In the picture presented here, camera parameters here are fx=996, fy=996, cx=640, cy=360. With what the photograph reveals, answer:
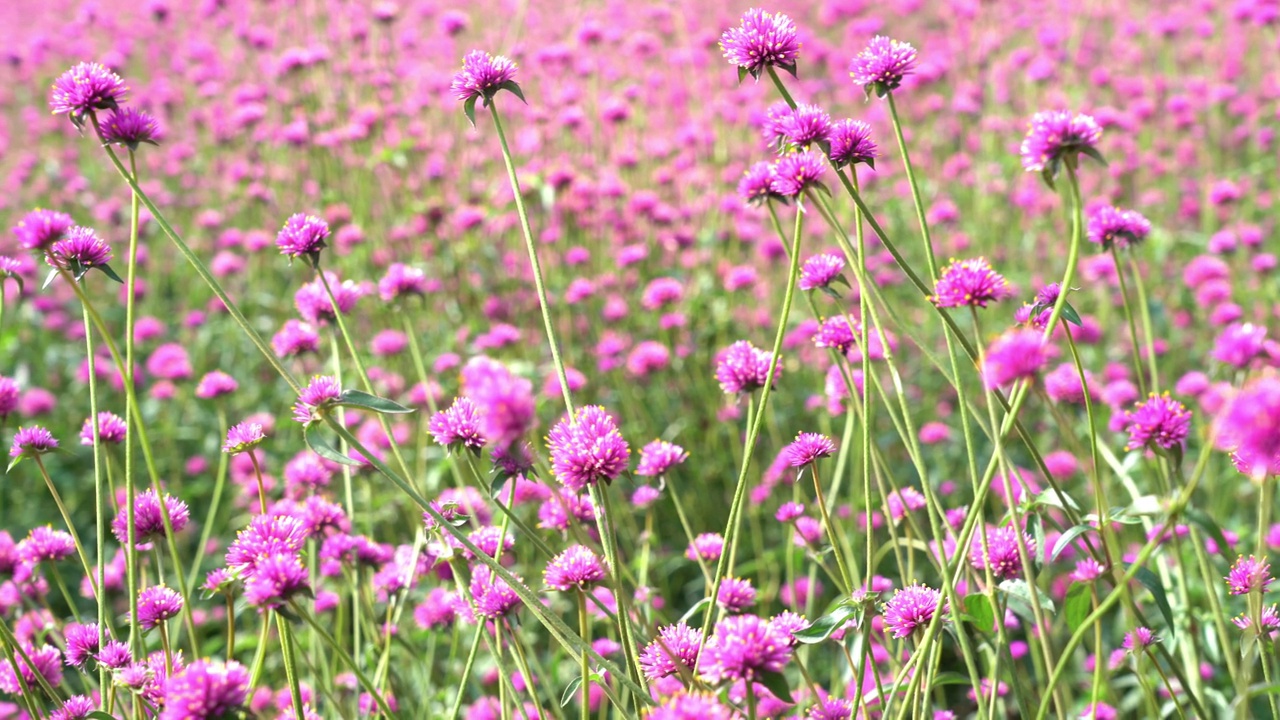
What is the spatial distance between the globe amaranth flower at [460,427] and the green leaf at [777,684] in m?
0.57

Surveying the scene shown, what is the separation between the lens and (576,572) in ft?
4.91

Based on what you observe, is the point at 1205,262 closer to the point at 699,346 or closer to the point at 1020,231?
the point at 1020,231

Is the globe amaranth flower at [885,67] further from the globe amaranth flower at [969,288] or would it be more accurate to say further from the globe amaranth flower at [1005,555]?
the globe amaranth flower at [1005,555]

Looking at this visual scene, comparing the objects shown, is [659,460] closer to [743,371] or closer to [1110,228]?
[743,371]

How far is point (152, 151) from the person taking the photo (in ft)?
22.3

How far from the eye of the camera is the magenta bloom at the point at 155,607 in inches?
64.4

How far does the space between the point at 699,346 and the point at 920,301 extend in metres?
1.06

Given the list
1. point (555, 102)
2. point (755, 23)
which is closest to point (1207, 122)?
point (555, 102)

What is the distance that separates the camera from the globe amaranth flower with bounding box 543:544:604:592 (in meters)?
1.50

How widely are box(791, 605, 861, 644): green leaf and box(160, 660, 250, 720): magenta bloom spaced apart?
0.72 meters

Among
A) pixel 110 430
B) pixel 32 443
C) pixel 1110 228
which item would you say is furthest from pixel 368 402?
pixel 1110 228

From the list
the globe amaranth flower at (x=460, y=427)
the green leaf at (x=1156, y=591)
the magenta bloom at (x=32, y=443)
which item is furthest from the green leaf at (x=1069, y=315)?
the magenta bloom at (x=32, y=443)

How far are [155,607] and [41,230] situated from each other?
63 centimetres

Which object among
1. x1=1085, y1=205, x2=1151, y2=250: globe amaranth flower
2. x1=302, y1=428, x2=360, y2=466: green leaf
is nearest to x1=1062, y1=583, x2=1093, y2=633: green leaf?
x1=1085, y1=205, x2=1151, y2=250: globe amaranth flower
